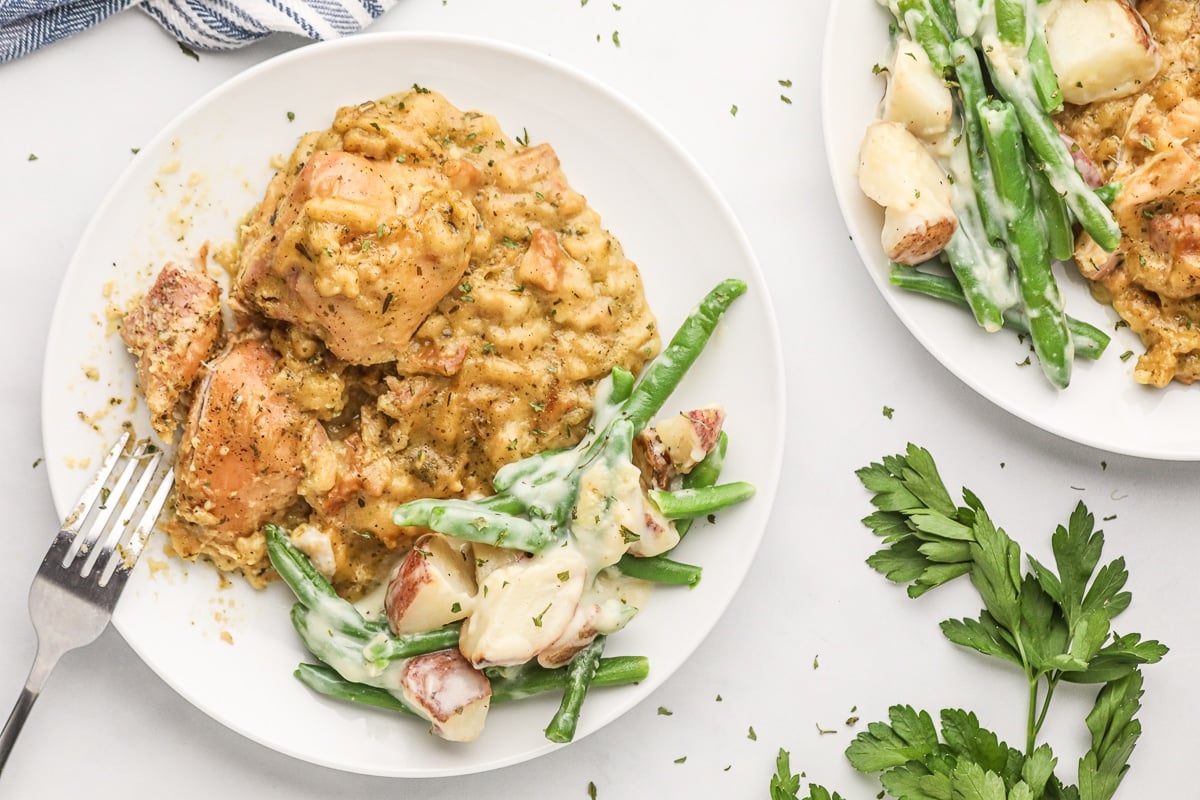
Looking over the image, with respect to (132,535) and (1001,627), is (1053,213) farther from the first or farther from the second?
(132,535)

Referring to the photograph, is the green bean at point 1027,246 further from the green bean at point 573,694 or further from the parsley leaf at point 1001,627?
the green bean at point 573,694

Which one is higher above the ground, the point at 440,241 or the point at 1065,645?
the point at 440,241

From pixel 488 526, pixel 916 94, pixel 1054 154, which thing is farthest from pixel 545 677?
pixel 1054 154

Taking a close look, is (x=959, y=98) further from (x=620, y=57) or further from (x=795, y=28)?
(x=620, y=57)

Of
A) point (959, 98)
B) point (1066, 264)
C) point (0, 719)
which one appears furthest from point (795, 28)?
point (0, 719)

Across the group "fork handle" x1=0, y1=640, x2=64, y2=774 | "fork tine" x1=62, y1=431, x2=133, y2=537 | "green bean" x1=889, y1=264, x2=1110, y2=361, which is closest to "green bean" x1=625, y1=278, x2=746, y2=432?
"green bean" x1=889, y1=264, x2=1110, y2=361
